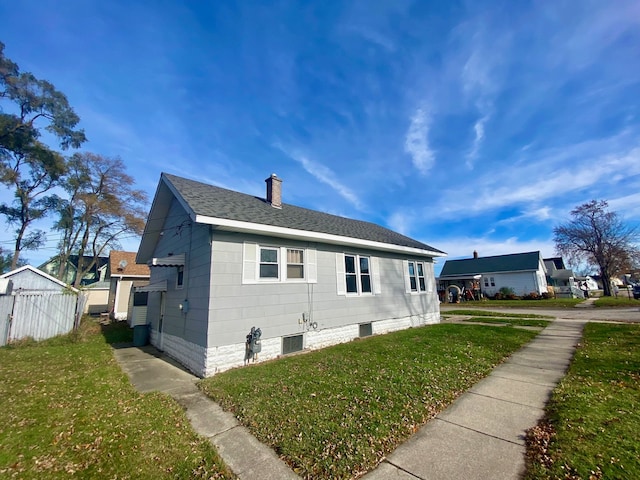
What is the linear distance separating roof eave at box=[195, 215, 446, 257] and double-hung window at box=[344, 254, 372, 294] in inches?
23.8

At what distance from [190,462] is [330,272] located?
6978mm

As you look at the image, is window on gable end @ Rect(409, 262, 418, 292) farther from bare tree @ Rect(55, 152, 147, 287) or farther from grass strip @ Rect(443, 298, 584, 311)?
bare tree @ Rect(55, 152, 147, 287)

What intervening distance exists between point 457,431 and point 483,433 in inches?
13.0

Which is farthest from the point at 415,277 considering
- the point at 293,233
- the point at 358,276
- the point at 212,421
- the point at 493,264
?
the point at 493,264

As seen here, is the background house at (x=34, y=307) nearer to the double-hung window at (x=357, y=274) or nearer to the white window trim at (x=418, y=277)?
the double-hung window at (x=357, y=274)

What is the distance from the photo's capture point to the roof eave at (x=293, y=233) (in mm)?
6906

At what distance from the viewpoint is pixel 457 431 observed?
376 cm

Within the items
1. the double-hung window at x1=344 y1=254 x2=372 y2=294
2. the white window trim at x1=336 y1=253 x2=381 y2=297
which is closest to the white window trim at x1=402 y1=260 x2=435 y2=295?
the white window trim at x1=336 y1=253 x2=381 y2=297

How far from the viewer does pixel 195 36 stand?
8.36 m

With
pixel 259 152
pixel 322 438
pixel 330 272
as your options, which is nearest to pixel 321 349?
pixel 330 272

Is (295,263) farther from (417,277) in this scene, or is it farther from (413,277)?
(417,277)

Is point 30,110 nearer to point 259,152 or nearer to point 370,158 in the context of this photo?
point 259,152

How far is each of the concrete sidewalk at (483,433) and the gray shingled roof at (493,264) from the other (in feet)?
103

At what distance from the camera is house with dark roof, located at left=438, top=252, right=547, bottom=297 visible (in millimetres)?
31109
